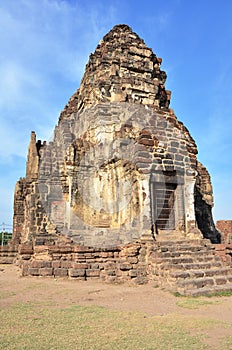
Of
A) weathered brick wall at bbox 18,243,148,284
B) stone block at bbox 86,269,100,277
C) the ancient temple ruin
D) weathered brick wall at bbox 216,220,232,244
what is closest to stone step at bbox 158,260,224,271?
the ancient temple ruin

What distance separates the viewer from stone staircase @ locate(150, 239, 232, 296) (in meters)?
7.14

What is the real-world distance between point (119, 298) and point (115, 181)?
5.58m

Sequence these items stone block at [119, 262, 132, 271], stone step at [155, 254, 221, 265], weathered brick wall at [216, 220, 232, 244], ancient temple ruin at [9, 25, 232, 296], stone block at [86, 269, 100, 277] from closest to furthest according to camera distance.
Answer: stone step at [155, 254, 221, 265], stone block at [119, 262, 132, 271], stone block at [86, 269, 100, 277], ancient temple ruin at [9, 25, 232, 296], weathered brick wall at [216, 220, 232, 244]

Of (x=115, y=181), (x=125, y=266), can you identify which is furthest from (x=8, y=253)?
(x=125, y=266)

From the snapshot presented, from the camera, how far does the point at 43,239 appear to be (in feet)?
43.2

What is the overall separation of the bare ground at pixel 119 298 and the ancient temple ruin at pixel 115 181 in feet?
2.37

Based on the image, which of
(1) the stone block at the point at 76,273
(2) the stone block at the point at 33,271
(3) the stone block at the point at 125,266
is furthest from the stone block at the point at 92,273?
(2) the stone block at the point at 33,271

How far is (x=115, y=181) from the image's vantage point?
463 inches

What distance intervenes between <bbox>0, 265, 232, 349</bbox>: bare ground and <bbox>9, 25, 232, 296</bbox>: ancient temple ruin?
723 mm

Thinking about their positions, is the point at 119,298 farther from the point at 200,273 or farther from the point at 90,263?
the point at 90,263

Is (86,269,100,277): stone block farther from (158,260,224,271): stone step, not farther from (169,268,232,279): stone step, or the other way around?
(169,268,232,279): stone step

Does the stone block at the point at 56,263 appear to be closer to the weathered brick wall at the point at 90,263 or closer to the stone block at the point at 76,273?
the weathered brick wall at the point at 90,263

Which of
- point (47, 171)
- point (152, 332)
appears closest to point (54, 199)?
point (47, 171)

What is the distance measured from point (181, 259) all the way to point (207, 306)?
2.34m
